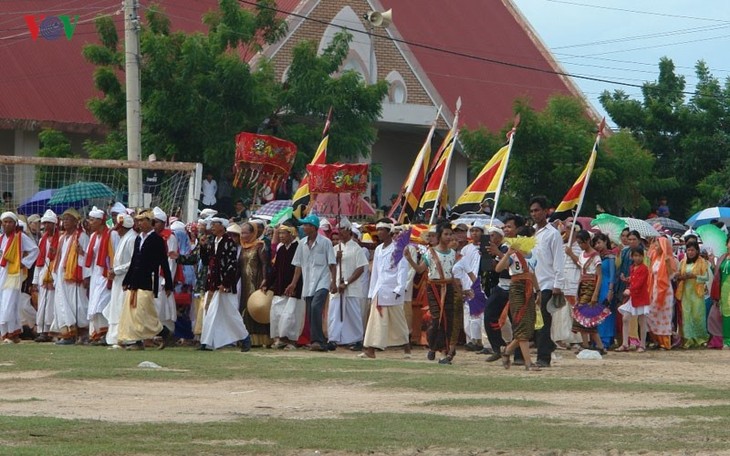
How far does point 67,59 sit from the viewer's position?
34625 mm

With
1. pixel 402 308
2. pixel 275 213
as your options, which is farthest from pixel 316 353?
pixel 275 213

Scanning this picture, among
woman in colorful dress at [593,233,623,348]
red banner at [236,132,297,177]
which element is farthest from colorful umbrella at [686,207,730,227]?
red banner at [236,132,297,177]

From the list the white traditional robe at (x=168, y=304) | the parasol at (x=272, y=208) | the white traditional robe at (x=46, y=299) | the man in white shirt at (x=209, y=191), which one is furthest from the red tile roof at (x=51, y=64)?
the white traditional robe at (x=168, y=304)

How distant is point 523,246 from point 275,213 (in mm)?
10322

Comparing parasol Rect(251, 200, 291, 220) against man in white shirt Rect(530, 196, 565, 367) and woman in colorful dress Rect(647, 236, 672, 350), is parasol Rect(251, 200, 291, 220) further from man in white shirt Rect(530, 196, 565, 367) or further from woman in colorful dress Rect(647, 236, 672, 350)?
man in white shirt Rect(530, 196, 565, 367)

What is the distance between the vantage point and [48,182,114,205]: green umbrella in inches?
976

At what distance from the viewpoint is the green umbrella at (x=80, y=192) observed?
81.3ft

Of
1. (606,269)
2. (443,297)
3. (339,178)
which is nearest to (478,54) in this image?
(339,178)

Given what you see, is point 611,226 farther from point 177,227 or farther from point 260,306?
point 177,227

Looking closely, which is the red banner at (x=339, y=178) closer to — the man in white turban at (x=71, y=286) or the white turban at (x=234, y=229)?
the white turban at (x=234, y=229)

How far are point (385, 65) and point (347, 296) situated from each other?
725 inches

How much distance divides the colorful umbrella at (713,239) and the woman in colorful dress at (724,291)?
3.03 ft

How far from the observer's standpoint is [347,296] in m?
19.8

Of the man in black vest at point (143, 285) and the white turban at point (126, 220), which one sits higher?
the white turban at point (126, 220)
